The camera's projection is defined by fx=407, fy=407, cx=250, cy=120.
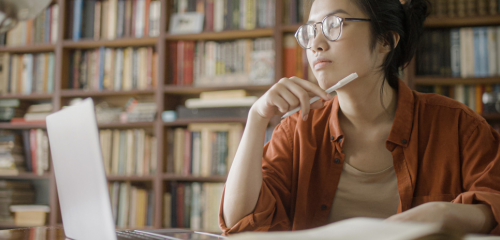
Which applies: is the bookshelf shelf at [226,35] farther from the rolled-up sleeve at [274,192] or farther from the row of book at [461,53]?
the rolled-up sleeve at [274,192]

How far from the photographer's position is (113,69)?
252 centimetres

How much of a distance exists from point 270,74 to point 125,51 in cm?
92

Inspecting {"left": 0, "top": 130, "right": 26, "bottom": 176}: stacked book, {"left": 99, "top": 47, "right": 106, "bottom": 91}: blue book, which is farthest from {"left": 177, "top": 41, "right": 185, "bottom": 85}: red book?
{"left": 0, "top": 130, "right": 26, "bottom": 176}: stacked book

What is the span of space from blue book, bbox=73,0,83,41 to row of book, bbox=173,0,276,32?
651 millimetres

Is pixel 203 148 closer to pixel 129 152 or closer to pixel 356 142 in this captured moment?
pixel 129 152

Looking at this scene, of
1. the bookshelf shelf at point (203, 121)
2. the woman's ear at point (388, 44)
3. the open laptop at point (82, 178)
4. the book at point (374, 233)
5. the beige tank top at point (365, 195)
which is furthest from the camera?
the bookshelf shelf at point (203, 121)

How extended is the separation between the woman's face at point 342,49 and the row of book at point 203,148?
4.14 ft

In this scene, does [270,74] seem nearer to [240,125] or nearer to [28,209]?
[240,125]

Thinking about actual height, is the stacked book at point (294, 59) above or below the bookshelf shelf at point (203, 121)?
above

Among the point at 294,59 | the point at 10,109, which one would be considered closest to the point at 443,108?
the point at 294,59

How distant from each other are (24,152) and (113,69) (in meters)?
0.77

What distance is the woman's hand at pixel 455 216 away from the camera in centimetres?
63

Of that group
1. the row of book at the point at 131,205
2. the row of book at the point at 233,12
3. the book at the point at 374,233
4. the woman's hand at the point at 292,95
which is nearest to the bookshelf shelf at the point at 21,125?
the row of book at the point at 131,205

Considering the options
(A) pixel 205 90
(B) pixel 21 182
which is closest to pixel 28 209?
(B) pixel 21 182
